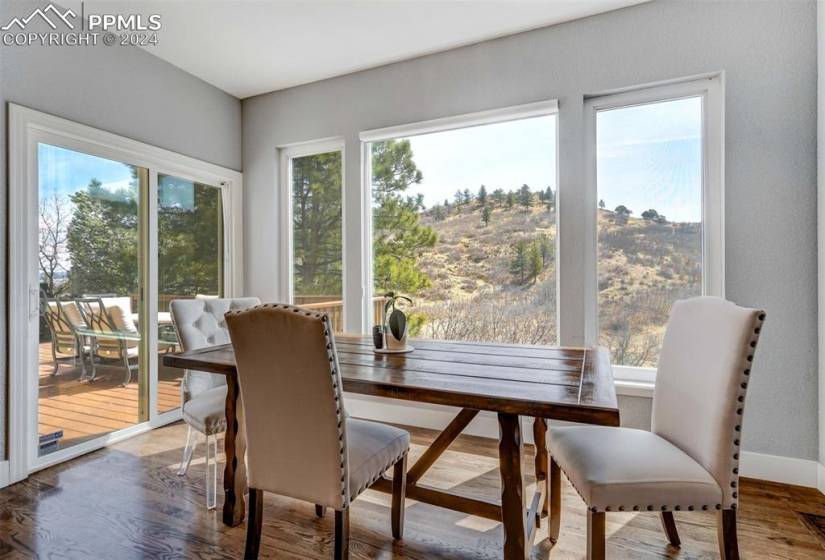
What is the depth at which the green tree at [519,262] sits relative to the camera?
2.99 metres

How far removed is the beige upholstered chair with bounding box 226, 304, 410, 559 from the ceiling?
86.5 inches

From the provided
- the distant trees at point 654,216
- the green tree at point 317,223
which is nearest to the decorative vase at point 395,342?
the green tree at point 317,223

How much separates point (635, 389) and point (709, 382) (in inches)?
50.4

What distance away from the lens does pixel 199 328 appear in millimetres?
2451

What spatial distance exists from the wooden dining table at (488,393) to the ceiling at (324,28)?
2082 mm

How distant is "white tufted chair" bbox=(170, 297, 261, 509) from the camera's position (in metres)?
2.07

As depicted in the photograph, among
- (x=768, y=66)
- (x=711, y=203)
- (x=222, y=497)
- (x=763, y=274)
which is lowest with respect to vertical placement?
(x=222, y=497)

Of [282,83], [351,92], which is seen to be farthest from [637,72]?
[282,83]

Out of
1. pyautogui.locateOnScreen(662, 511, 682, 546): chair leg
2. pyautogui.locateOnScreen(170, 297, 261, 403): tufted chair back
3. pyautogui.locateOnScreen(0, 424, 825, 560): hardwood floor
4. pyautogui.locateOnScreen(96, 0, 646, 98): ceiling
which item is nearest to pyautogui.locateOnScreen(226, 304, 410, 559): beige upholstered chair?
pyautogui.locateOnScreen(0, 424, 825, 560): hardwood floor

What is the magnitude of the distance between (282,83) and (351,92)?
67cm

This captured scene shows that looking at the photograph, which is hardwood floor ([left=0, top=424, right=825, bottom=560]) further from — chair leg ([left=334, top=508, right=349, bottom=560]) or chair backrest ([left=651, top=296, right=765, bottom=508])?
chair backrest ([left=651, top=296, right=765, bottom=508])

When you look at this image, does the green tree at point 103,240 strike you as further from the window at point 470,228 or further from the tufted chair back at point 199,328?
the window at point 470,228

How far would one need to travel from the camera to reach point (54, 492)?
223 cm

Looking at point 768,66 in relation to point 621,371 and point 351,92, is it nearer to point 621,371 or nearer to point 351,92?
point 621,371
